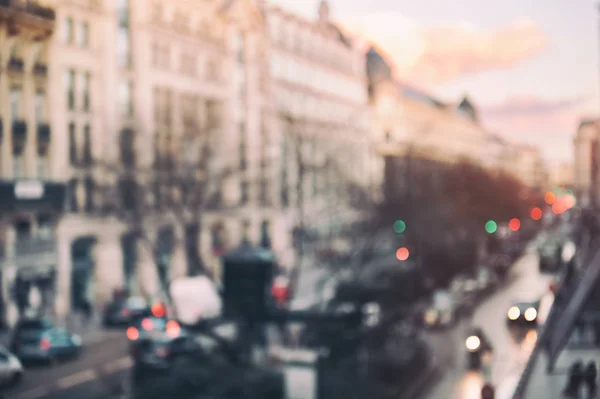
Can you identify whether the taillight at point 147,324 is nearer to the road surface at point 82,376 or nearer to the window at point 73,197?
the road surface at point 82,376

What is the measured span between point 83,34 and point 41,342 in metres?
4.20

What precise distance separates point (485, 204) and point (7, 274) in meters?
12.8

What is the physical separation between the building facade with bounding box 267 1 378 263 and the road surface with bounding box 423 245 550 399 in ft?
7.82

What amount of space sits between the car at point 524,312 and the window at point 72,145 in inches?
235

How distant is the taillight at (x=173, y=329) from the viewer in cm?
848

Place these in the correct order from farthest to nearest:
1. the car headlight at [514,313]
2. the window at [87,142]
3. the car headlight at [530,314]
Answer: the car headlight at [514,313] < the car headlight at [530,314] < the window at [87,142]

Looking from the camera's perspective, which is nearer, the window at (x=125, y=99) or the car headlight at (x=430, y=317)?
the window at (x=125, y=99)

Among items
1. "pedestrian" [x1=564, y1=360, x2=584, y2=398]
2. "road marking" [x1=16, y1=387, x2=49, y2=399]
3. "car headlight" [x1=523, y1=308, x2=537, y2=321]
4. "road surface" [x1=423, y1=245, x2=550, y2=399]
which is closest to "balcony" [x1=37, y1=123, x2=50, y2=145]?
"road marking" [x1=16, y1=387, x2=49, y2=399]

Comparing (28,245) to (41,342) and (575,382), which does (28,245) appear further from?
(575,382)

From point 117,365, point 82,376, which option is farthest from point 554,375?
point 82,376

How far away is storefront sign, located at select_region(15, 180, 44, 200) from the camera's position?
8.90 m

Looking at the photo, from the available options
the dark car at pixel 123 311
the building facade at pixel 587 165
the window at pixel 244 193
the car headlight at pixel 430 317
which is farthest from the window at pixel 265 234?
the building facade at pixel 587 165

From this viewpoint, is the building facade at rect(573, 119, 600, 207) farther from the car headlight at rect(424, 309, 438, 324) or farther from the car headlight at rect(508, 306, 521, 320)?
the car headlight at rect(508, 306, 521, 320)

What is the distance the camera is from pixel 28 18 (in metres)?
7.46
